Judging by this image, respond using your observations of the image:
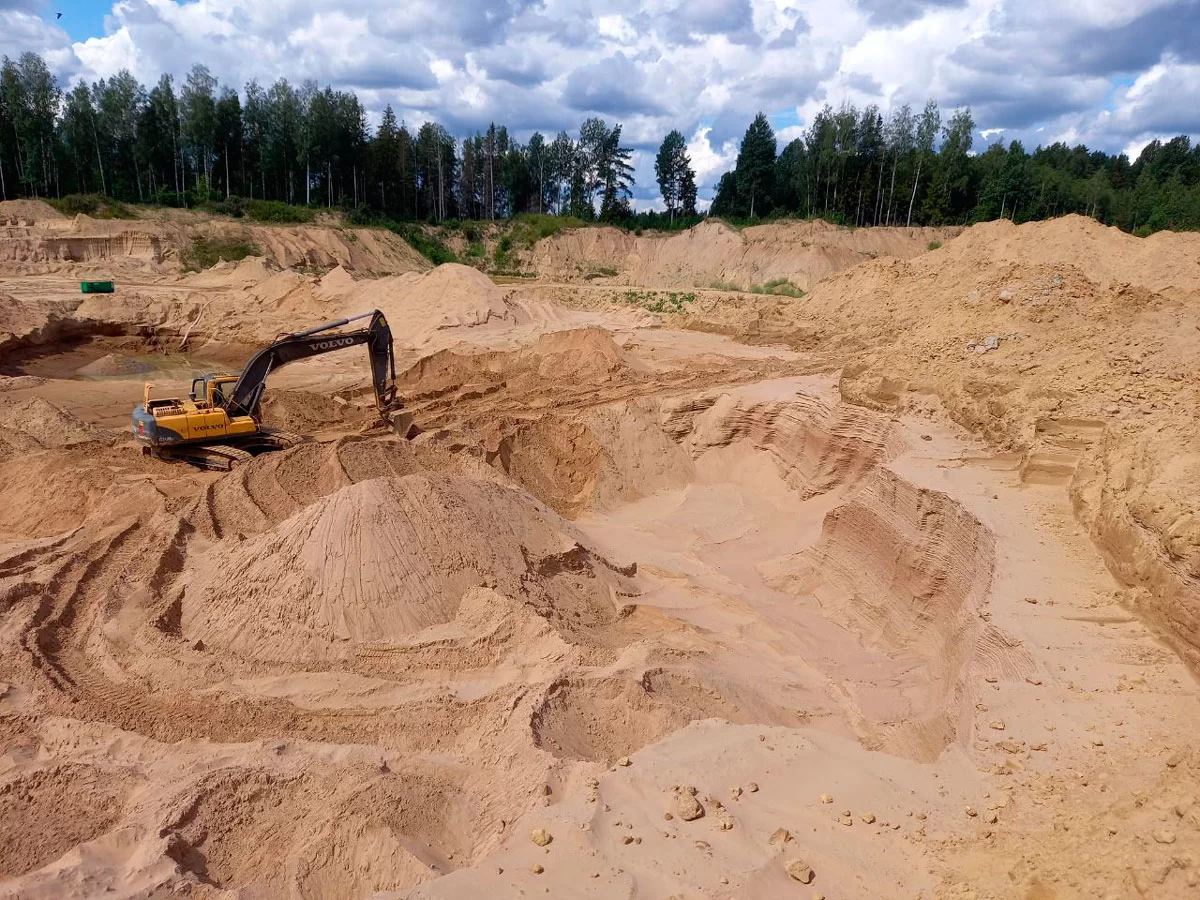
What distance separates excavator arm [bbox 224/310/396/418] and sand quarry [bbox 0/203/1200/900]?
1294 mm

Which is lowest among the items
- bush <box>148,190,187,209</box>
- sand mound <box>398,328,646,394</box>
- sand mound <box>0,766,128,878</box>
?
sand mound <box>0,766,128,878</box>

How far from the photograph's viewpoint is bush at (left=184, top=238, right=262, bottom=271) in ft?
107

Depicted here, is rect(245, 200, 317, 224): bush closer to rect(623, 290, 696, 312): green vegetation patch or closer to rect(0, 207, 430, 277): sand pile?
rect(0, 207, 430, 277): sand pile

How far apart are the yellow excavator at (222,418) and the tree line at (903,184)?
Answer: 38786mm

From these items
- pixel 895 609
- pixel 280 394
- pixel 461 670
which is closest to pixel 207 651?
pixel 461 670

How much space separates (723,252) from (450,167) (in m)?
26.3

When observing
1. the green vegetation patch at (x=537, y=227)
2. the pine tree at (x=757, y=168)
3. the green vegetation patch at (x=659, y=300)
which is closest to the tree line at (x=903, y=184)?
the pine tree at (x=757, y=168)

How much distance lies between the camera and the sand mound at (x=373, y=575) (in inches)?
309

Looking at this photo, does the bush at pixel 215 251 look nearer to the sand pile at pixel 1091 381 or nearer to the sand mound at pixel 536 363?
the sand mound at pixel 536 363

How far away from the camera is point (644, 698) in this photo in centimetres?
657

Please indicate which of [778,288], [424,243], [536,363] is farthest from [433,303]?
[424,243]

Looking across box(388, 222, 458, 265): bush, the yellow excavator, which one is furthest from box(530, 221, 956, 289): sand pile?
the yellow excavator

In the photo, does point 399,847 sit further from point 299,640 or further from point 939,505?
point 939,505

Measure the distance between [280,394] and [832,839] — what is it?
1580 centimetres
